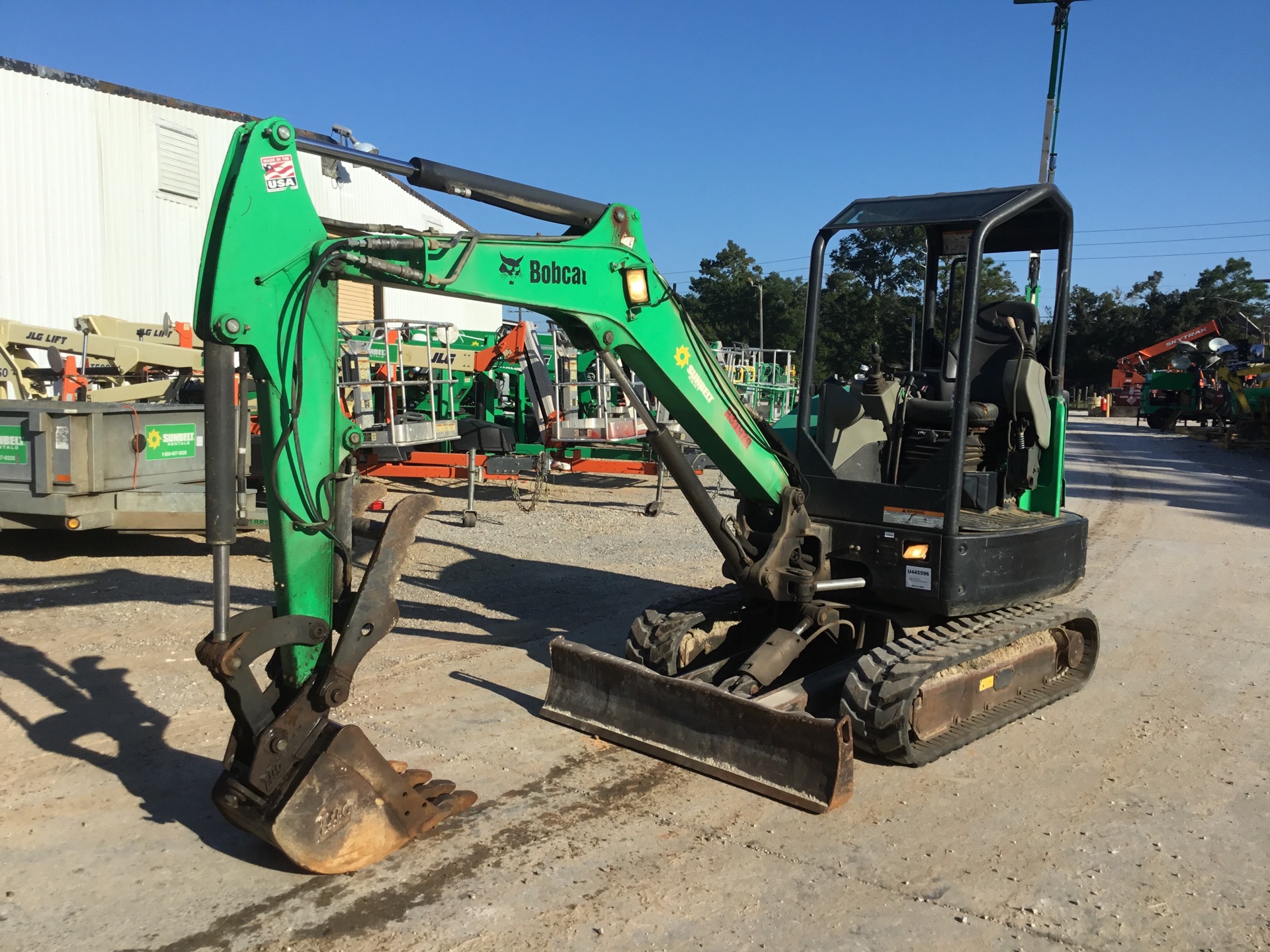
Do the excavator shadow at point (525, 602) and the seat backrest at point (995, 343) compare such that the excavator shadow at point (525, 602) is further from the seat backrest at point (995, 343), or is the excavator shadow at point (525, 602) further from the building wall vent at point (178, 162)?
the building wall vent at point (178, 162)

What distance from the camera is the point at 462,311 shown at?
2997 centimetres

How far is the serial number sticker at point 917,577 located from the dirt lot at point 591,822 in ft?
3.01

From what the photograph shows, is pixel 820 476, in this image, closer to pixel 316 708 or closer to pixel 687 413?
pixel 687 413

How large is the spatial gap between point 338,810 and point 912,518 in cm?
324

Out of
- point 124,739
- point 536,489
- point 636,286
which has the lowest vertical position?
point 124,739

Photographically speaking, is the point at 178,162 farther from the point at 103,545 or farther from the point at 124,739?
the point at 124,739

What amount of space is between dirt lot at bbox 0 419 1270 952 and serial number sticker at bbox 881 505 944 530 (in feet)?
4.05

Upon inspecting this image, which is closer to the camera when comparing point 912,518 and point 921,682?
point 921,682

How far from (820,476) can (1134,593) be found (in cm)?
509

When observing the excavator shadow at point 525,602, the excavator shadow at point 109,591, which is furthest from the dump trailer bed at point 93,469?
the excavator shadow at point 525,602

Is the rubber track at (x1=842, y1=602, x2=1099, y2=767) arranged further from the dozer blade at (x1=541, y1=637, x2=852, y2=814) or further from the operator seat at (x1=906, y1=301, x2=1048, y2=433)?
the operator seat at (x1=906, y1=301, x2=1048, y2=433)

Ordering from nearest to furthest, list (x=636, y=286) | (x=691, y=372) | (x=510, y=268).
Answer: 1. (x=510, y=268)
2. (x=636, y=286)
3. (x=691, y=372)

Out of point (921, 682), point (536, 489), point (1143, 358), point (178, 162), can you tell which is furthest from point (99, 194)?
point (1143, 358)

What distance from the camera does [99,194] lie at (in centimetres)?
1886
